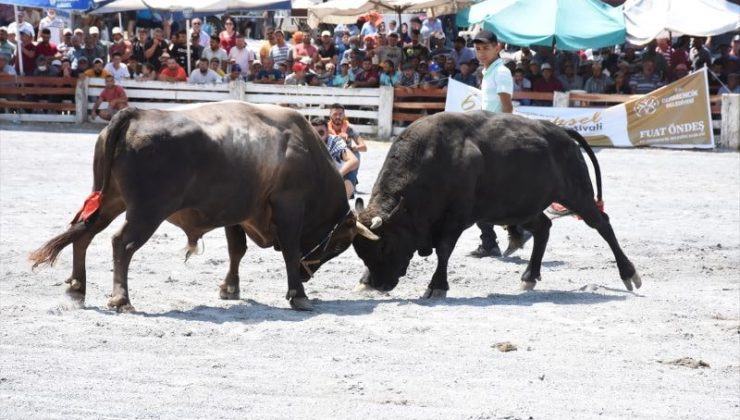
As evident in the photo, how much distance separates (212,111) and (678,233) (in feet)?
20.9

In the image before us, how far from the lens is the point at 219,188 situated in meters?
8.76

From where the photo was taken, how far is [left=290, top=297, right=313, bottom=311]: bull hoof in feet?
29.9

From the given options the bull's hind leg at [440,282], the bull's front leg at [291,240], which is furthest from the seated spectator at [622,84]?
the bull's front leg at [291,240]

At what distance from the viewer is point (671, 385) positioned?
7.34m

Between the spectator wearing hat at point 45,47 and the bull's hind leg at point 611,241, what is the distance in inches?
621

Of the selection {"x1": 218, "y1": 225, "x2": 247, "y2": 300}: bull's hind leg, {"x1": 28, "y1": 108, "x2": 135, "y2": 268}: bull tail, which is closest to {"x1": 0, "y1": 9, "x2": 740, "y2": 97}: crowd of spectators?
{"x1": 218, "y1": 225, "x2": 247, "y2": 300}: bull's hind leg

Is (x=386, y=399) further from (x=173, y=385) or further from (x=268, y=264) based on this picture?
(x=268, y=264)

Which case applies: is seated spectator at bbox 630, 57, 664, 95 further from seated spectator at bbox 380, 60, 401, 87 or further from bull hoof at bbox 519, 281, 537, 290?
bull hoof at bbox 519, 281, 537, 290

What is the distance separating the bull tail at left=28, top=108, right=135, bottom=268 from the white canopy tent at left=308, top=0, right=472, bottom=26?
15.7 metres

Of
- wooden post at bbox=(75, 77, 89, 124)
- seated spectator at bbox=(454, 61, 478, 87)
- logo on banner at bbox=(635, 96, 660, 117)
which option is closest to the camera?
logo on banner at bbox=(635, 96, 660, 117)

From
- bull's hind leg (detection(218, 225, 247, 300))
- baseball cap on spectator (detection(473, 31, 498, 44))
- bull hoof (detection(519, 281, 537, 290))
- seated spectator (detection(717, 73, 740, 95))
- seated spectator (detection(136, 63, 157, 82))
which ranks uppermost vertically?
baseball cap on spectator (detection(473, 31, 498, 44))

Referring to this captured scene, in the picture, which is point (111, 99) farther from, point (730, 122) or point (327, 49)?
point (730, 122)

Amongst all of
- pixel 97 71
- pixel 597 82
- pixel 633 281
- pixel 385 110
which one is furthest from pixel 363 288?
pixel 97 71

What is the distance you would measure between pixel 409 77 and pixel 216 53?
422 centimetres
